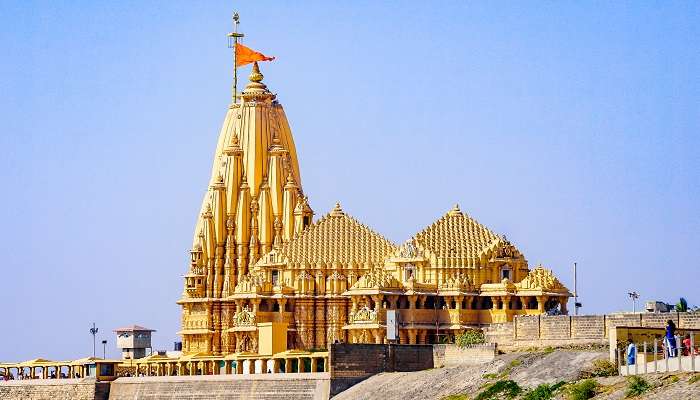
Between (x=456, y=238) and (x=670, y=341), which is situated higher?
(x=456, y=238)

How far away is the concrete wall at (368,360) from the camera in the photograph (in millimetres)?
104188

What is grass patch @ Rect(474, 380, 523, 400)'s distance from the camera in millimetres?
89625

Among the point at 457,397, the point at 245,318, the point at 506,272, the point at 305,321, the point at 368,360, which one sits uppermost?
the point at 506,272

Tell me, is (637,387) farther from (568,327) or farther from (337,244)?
(337,244)

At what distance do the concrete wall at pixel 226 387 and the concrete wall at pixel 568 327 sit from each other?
8.53 meters

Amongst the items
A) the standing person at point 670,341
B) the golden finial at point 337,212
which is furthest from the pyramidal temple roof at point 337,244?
the standing person at point 670,341

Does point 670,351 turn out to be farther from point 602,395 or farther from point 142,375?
point 142,375

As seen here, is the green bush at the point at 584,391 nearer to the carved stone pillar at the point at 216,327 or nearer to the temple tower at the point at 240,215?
the carved stone pillar at the point at 216,327

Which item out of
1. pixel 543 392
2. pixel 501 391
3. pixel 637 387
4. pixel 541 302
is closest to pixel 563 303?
pixel 541 302

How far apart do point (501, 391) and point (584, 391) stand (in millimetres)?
9879

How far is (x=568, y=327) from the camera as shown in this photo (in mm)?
100188

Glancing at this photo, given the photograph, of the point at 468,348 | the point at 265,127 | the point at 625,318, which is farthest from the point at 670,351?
the point at 265,127

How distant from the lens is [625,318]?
9538 centimetres

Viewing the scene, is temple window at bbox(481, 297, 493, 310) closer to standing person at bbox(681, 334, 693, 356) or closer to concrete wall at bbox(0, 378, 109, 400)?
concrete wall at bbox(0, 378, 109, 400)
